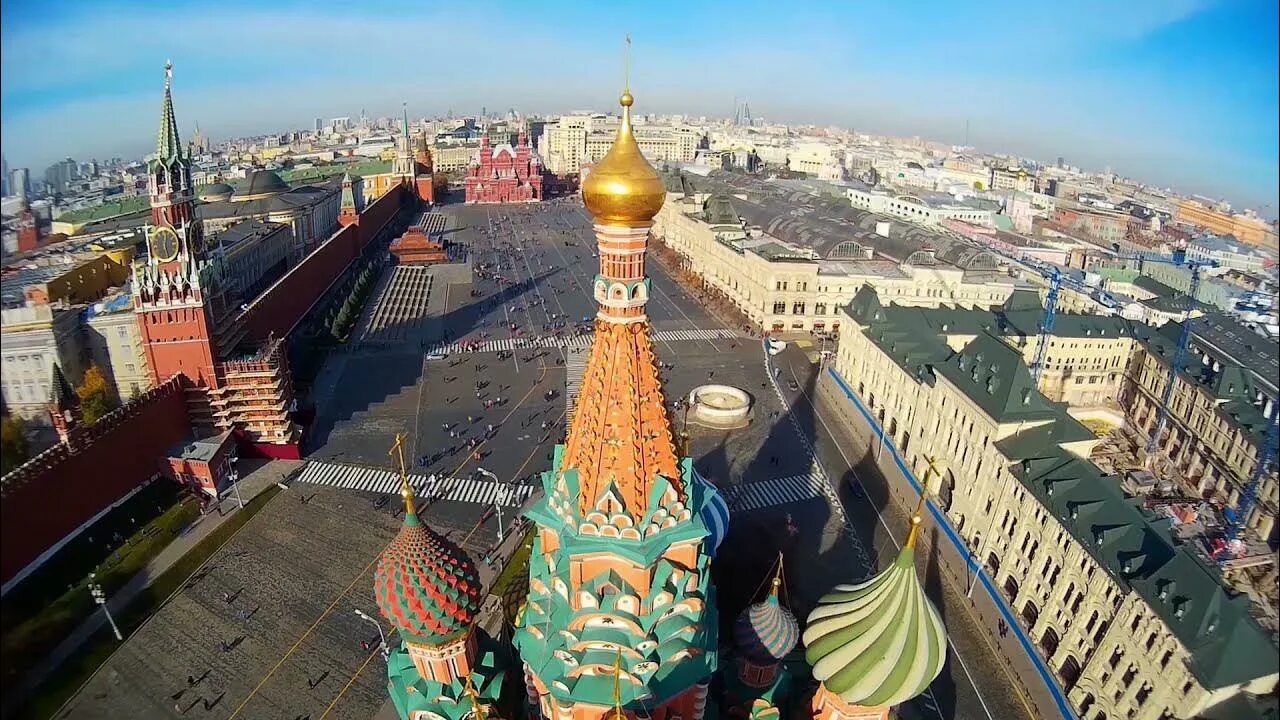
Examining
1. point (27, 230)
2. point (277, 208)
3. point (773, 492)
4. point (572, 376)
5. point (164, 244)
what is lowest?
point (773, 492)

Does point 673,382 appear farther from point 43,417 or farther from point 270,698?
point 43,417

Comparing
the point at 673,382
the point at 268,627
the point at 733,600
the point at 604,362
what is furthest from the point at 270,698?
the point at 673,382

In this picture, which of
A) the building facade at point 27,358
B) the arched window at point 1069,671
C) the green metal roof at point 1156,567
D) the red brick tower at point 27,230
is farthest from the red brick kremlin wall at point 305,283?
the arched window at point 1069,671

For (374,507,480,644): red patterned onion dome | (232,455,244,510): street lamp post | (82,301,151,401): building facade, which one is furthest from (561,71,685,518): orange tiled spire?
(232,455,244,510): street lamp post

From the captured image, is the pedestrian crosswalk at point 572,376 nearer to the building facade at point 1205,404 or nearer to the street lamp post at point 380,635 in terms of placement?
the street lamp post at point 380,635

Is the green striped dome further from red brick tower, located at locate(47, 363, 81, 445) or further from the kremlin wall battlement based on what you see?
red brick tower, located at locate(47, 363, 81, 445)

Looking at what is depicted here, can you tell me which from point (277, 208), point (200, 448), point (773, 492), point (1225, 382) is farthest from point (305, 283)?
point (1225, 382)

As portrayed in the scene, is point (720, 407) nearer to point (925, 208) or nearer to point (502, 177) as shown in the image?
point (925, 208)
